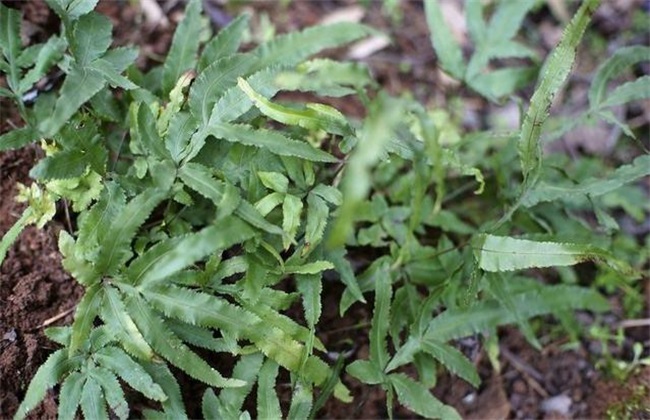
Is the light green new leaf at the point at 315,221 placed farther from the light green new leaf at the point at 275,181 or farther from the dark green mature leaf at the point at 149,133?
the dark green mature leaf at the point at 149,133

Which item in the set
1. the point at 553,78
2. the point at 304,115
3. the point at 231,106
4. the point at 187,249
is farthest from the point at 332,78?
the point at 553,78

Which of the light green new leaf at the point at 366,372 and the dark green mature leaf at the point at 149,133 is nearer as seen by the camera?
the dark green mature leaf at the point at 149,133

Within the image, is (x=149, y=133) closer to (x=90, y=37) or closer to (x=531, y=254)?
(x=90, y=37)

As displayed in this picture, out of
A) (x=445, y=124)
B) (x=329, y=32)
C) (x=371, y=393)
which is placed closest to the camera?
(x=329, y=32)

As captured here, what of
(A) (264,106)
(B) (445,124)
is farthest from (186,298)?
(B) (445,124)

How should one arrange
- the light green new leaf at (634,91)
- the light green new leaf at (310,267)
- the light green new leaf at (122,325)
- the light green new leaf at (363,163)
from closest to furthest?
the light green new leaf at (363,163) → the light green new leaf at (122,325) → the light green new leaf at (310,267) → the light green new leaf at (634,91)

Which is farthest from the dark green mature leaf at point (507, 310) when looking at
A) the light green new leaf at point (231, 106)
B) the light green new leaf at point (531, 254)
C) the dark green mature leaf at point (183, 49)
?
the dark green mature leaf at point (183, 49)

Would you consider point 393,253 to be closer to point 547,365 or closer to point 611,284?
point 547,365

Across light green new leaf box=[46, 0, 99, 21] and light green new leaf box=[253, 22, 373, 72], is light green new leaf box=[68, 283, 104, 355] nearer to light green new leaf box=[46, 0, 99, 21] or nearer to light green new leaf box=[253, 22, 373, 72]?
light green new leaf box=[46, 0, 99, 21]
